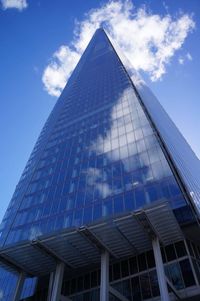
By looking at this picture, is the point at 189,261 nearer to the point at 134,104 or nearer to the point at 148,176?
the point at 148,176

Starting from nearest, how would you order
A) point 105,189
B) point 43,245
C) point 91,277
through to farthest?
point 43,245 < point 91,277 < point 105,189

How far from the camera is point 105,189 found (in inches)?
1540

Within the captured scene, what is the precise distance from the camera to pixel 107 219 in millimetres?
24734

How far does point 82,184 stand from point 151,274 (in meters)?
17.9

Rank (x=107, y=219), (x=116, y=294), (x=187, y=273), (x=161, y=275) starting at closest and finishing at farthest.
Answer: (x=161, y=275) → (x=107, y=219) → (x=116, y=294) → (x=187, y=273)

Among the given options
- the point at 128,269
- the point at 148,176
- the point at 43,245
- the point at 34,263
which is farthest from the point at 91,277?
the point at 148,176

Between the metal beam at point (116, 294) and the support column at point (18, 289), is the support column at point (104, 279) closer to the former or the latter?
the metal beam at point (116, 294)

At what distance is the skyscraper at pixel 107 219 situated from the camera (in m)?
26.0

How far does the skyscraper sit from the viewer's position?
25984mm

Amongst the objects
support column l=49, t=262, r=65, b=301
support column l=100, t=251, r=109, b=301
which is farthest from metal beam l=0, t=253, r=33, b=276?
support column l=100, t=251, r=109, b=301

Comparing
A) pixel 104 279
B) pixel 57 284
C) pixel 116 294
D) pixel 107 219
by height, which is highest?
pixel 107 219

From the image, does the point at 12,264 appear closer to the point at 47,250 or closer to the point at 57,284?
the point at 47,250

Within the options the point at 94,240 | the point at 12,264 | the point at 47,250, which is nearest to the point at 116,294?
the point at 94,240

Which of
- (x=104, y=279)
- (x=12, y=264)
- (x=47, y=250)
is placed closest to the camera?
(x=104, y=279)
